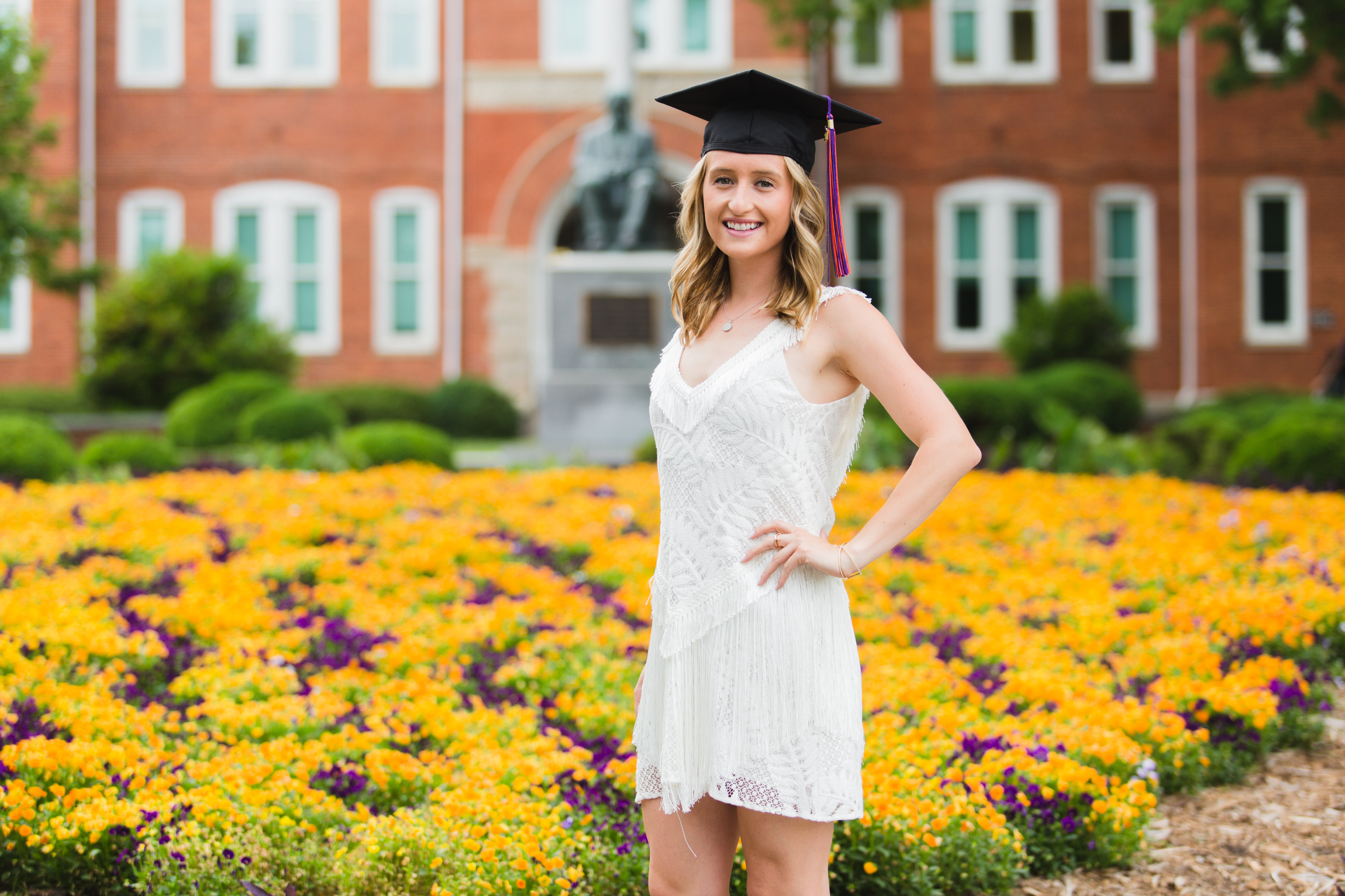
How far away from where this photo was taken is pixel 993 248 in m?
19.3

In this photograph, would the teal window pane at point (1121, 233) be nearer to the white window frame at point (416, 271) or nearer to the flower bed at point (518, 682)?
the white window frame at point (416, 271)

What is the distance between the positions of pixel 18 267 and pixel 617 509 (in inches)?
379

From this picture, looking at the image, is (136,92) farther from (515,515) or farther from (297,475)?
(515,515)

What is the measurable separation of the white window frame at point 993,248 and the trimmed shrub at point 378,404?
8.83m

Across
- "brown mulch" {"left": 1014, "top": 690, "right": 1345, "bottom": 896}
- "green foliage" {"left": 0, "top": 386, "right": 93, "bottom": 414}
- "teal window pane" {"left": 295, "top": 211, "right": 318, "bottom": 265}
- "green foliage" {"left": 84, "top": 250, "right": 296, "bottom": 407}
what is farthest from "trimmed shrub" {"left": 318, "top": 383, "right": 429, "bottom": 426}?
"brown mulch" {"left": 1014, "top": 690, "right": 1345, "bottom": 896}

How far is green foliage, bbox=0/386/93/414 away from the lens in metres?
15.3

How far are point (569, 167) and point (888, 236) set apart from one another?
5.59 m

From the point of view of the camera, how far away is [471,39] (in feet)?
59.6

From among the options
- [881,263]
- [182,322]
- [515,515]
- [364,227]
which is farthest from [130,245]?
[515,515]

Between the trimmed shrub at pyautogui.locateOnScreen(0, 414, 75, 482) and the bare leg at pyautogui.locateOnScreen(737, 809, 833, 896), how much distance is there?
7619 millimetres

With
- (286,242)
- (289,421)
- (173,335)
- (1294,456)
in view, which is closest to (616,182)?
(289,421)

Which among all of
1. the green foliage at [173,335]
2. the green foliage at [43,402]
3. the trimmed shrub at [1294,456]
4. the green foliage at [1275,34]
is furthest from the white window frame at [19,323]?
the trimmed shrub at [1294,456]

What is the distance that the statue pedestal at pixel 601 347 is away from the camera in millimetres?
10992

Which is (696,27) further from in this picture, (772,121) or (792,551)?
(792,551)
